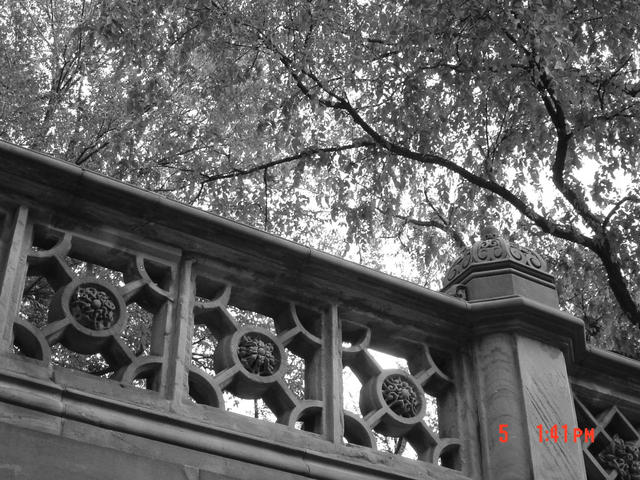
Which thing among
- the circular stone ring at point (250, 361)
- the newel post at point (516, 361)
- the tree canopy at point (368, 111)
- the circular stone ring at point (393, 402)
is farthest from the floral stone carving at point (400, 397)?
the tree canopy at point (368, 111)

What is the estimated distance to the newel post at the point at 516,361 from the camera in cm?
422

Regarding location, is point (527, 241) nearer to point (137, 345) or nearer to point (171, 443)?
point (137, 345)

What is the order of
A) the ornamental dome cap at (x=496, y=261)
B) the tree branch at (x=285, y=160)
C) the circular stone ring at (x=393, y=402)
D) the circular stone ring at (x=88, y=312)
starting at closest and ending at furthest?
1. the circular stone ring at (x=88, y=312)
2. the circular stone ring at (x=393, y=402)
3. the ornamental dome cap at (x=496, y=261)
4. the tree branch at (x=285, y=160)

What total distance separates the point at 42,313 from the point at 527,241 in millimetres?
5783

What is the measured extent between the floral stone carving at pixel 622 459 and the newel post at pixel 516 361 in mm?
437

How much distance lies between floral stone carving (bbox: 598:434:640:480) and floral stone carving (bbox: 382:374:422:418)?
43.9 inches

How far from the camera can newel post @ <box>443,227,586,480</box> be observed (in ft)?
13.8

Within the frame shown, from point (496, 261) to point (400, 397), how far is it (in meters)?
1.00

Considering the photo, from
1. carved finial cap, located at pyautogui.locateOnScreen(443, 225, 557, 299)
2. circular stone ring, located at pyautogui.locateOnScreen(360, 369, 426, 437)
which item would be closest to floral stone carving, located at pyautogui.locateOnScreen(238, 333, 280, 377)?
circular stone ring, located at pyautogui.locateOnScreen(360, 369, 426, 437)

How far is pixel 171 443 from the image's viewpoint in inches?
135
